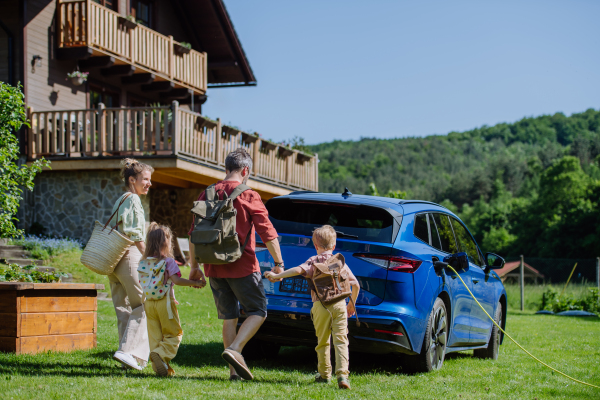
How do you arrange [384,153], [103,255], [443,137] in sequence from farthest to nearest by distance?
1. [443,137]
2. [384,153]
3. [103,255]

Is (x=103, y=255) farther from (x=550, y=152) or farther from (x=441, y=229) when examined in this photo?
(x=550, y=152)

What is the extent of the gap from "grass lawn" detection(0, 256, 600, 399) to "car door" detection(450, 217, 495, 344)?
36 centimetres

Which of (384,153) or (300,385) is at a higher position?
(384,153)

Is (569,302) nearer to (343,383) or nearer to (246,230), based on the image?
(343,383)

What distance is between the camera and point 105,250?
569cm

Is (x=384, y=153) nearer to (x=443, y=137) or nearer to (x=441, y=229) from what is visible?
(x=443, y=137)

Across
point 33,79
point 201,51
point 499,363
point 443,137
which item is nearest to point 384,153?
point 443,137

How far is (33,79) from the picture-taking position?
16469 mm

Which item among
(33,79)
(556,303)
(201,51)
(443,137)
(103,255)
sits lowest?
(556,303)

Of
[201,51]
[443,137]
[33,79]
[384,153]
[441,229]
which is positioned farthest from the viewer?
[443,137]

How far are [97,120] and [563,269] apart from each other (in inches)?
660

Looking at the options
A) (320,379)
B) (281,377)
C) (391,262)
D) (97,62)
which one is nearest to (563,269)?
(97,62)

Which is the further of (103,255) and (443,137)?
(443,137)

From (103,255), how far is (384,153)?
117 meters
